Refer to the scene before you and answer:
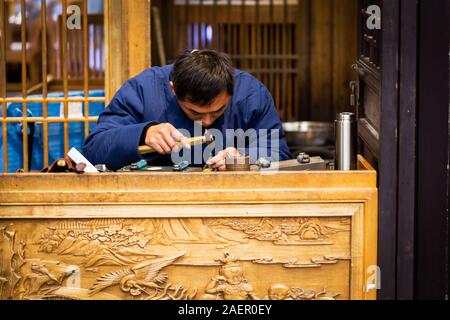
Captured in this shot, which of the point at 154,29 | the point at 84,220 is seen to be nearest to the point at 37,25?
the point at 154,29

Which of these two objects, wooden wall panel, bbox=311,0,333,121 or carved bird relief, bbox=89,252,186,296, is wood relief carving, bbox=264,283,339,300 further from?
wooden wall panel, bbox=311,0,333,121

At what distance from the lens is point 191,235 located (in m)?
4.15

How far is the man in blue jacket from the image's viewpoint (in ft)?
14.7

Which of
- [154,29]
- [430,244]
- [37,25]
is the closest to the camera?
[430,244]

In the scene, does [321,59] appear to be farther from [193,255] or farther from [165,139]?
[193,255]

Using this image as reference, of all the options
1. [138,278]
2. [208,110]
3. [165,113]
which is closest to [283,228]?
[138,278]

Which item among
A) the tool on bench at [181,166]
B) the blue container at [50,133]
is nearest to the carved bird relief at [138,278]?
the tool on bench at [181,166]

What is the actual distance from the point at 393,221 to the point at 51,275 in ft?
5.06

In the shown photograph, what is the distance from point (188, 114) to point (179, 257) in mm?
854

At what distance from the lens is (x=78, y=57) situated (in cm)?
955

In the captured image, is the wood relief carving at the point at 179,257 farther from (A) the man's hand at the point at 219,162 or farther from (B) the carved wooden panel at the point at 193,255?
(A) the man's hand at the point at 219,162

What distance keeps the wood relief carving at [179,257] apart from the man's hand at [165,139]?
399 mm

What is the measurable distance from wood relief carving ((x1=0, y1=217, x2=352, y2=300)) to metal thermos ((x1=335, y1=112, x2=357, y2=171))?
0.88ft
